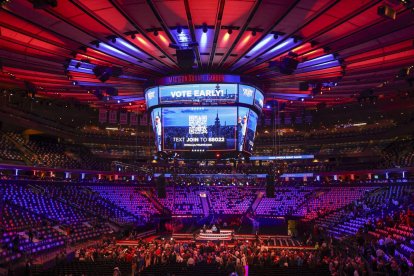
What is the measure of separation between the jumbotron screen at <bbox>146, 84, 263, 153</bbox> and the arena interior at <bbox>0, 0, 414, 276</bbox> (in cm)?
7

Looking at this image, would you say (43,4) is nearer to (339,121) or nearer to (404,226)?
(404,226)

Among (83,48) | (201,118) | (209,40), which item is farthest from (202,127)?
(83,48)

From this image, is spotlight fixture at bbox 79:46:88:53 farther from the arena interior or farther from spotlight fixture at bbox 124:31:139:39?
spotlight fixture at bbox 124:31:139:39

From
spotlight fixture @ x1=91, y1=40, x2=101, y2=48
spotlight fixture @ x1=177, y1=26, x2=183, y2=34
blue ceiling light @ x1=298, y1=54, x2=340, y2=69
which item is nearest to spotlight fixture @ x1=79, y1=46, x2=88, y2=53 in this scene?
spotlight fixture @ x1=91, y1=40, x2=101, y2=48

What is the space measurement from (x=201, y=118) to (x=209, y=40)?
551cm

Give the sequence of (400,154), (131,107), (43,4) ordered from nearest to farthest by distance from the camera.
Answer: (43,4), (131,107), (400,154)

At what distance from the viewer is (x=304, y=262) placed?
67.5ft

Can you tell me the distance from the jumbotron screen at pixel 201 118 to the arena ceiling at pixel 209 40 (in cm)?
104

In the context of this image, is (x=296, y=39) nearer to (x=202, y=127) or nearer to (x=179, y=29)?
(x=179, y=29)

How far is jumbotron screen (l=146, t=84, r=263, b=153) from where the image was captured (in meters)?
18.1

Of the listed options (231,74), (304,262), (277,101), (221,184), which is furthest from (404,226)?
(221,184)

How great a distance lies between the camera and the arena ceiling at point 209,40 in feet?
35.5

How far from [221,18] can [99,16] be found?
3.53 meters

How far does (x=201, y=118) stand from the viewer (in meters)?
18.7
